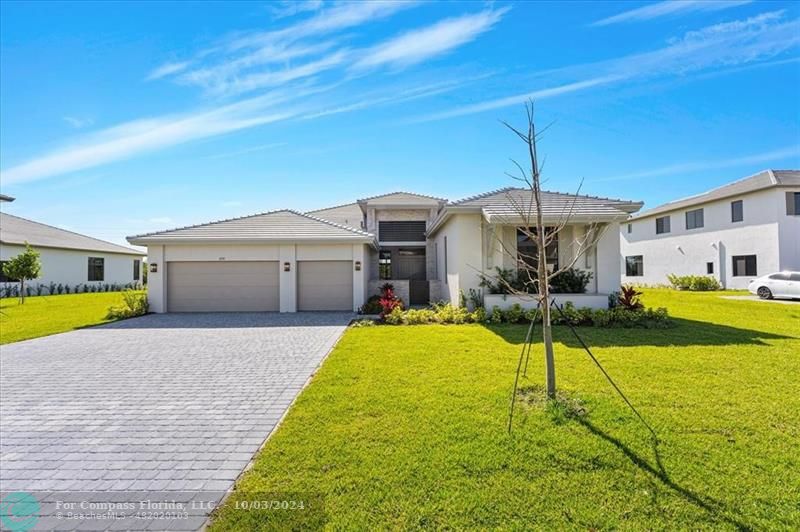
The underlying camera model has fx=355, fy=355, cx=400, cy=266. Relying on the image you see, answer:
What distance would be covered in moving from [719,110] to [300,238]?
16.9 metres

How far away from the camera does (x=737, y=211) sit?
23531 millimetres

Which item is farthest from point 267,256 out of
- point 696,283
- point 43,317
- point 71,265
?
point 696,283

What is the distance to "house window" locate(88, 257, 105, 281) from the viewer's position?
93.9 ft

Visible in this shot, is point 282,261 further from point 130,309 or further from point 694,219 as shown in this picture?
point 694,219

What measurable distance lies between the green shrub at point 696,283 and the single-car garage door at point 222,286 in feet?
90.1

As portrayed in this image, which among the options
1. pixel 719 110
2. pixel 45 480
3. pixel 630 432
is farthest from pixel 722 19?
pixel 45 480

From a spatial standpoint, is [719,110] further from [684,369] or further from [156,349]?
[156,349]

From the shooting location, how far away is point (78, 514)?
118 inches

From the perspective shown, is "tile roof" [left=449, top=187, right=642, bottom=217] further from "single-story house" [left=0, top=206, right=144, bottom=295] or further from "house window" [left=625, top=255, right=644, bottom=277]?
"single-story house" [left=0, top=206, right=144, bottom=295]

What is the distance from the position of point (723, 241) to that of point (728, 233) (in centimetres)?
63

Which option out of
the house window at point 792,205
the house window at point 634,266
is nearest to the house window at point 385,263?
the house window at point 792,205

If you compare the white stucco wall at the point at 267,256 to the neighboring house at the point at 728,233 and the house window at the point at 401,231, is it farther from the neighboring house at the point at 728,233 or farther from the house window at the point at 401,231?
the neighboring house at the point at 728,233

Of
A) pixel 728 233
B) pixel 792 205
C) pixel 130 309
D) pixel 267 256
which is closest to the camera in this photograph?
pixel 130 309

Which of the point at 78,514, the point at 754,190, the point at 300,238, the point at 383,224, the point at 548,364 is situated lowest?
the point at 78,514
